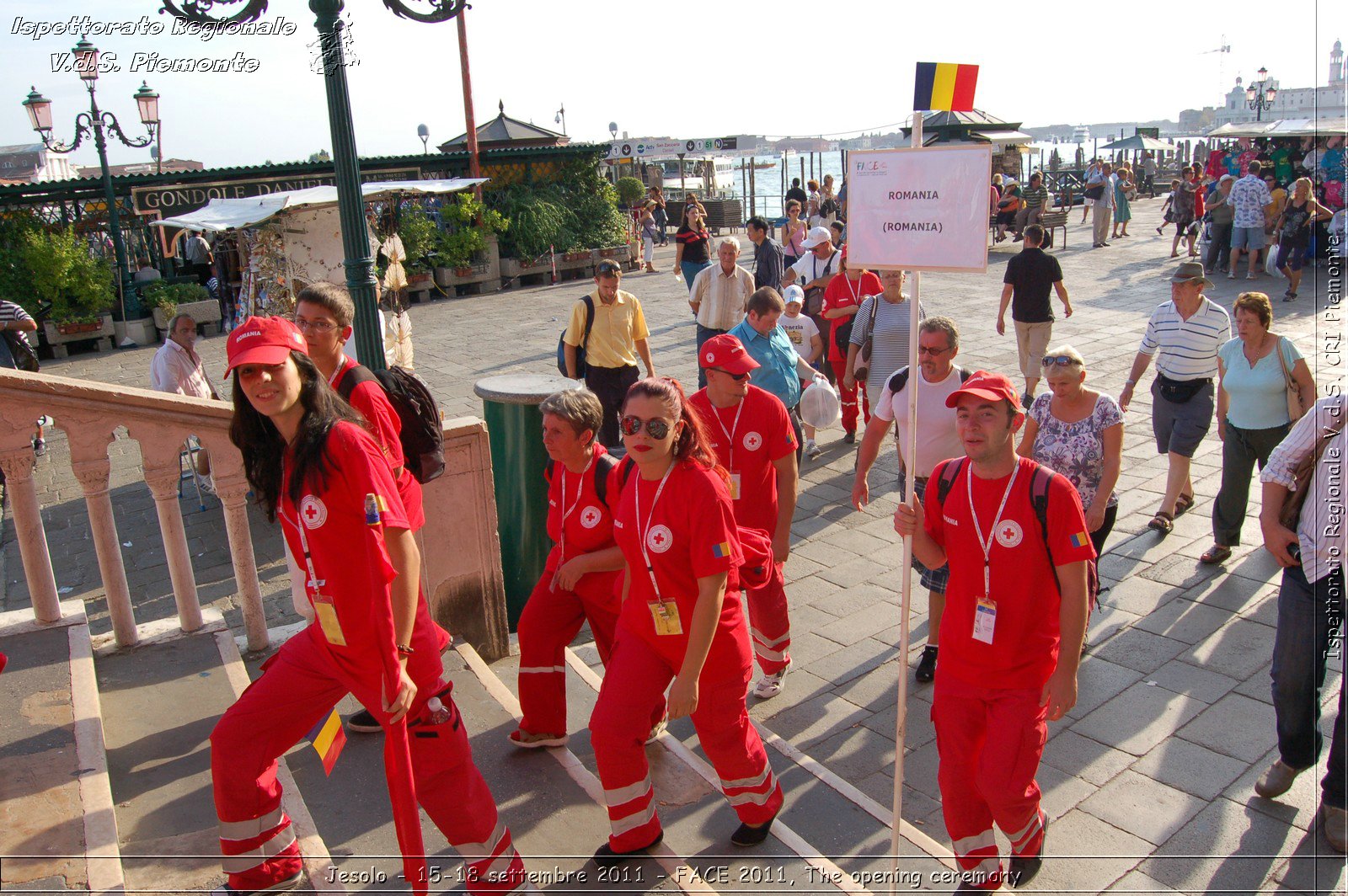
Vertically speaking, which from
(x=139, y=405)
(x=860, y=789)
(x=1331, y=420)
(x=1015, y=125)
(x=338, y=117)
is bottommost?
(x=860, y=789)

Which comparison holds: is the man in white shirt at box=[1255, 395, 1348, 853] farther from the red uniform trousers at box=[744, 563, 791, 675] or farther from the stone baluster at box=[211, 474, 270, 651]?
the stone baluster at box=[211, 474, 270, 651]

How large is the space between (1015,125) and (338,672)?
25675mm

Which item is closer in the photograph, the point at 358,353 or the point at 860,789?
the point at 860,789

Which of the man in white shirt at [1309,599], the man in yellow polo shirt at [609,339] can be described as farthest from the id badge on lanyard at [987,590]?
the man in yellow polo shirt at [609,339]

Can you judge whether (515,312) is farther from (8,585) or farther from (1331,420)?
(1331,420)

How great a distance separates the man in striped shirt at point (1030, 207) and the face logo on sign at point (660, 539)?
1995 centimetres

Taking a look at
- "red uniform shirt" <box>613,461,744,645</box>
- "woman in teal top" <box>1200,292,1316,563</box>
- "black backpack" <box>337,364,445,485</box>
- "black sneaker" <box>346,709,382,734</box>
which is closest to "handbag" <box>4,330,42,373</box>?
"black sneaker" <box>346,709,382,734</box>

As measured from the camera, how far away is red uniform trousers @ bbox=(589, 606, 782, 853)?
3373mm

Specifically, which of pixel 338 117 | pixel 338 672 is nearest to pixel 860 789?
pixel 338 672

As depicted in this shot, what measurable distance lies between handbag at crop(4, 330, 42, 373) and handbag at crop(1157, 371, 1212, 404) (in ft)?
31.2

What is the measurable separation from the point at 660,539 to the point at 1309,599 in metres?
2.52

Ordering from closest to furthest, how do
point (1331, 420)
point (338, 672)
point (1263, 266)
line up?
point (338, 672) < point (1331, 420) < point (1263, 266)

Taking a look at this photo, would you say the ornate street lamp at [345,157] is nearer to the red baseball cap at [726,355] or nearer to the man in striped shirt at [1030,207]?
the red baseball cap at [726,355]

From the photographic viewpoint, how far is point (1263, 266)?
17453mm
